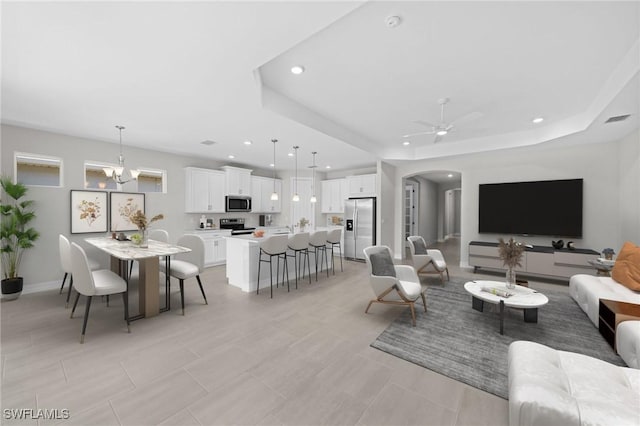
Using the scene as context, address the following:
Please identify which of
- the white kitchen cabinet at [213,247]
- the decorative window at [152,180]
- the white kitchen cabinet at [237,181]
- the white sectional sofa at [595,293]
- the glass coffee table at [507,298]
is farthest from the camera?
the white kitchen cabinet at [237,181]

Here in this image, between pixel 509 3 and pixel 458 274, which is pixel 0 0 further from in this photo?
pixel 458 274

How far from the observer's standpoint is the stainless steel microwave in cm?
675

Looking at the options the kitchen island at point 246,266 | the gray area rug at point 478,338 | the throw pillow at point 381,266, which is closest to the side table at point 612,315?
the gray area rug at point 478,338

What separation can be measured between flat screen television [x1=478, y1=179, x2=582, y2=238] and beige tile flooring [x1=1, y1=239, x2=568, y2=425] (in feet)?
13.4

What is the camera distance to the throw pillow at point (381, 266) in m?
3.40

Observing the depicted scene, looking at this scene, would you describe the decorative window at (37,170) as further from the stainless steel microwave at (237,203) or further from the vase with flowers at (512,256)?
the vase with flowers at (512,256)

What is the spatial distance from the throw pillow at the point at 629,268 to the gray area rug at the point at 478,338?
0.62 meters

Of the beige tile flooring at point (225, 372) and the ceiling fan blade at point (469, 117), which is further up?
the ceiling fan blade at point (469, 117)

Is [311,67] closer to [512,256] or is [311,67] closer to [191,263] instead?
[191,263]

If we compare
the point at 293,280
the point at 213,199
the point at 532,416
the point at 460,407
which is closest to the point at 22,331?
A: the point at 293,280

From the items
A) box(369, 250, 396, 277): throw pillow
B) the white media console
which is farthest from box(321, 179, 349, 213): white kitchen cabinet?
box(369, 250, 396, 277): throw pillow

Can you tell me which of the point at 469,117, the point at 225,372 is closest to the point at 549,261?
the point at 469,117

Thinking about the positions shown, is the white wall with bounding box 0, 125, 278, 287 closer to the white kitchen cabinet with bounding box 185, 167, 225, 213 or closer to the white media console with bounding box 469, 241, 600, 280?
the white kitchen cabinet with bounding box 185, 167, 225, 213

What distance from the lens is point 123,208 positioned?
515 cm
